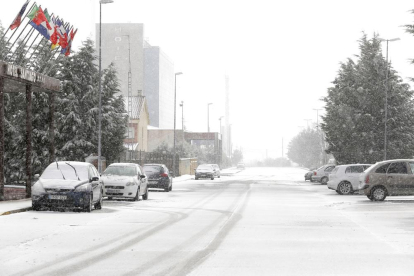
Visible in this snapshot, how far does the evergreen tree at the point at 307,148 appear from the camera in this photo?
404ft

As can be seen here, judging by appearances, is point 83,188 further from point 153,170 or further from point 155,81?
point 155,81

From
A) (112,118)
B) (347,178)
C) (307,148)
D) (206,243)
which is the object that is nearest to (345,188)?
(347,178)

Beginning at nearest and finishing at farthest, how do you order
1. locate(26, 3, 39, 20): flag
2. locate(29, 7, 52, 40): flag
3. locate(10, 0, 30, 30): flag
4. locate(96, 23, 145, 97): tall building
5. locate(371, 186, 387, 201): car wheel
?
locate(371, 186, 387, 201): car wheel → locate(10, 0, 30, 30): flag → locate(26, 3, 39, 20): flag → locate(29, 7, 52, 40): flag → locate(96, 23, 145, 97): tall building

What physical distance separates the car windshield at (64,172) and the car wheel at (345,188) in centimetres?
1688

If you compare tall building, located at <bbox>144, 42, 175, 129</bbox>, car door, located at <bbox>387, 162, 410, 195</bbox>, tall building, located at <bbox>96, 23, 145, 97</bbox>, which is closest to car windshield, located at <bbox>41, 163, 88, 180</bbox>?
car door, located at <bbox>387, 162, 410, 195</bbox>

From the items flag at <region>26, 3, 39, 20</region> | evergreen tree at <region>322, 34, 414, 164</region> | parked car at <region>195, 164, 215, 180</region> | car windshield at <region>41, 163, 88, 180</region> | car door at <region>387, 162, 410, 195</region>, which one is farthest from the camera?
parked car at <region>195, 164, 215, 180</region>

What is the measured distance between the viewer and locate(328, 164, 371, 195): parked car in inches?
1373

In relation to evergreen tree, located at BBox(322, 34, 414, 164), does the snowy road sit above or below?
below

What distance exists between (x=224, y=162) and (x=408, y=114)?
9219cm

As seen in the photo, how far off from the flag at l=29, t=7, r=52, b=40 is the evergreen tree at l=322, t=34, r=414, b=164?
2768cm

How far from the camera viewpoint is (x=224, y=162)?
468ft

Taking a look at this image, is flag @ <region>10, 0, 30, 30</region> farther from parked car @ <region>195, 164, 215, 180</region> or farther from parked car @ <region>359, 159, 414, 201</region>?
parked car @ <region>195, 164, 215, 180</region>

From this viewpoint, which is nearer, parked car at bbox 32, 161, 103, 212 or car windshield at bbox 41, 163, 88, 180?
parked car at bbox 32, 161, 103, 212

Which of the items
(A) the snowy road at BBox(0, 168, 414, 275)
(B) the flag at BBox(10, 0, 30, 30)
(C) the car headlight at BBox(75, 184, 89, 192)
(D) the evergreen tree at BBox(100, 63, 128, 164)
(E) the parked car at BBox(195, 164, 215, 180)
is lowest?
(A) the snowy road at BBox(0, 168, 414, 275)
